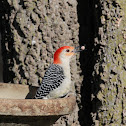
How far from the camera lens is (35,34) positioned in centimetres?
516

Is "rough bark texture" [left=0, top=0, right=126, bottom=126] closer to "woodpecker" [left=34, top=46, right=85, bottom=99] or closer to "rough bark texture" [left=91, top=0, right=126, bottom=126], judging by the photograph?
"rough bark texture" [left=91, top=0, right=126, bottom=126]

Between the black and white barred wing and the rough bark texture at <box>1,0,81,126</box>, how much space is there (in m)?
0.48

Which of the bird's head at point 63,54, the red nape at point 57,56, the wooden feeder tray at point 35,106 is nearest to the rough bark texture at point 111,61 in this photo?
the bird's head at point 63,54

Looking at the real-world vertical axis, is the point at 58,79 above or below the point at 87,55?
below

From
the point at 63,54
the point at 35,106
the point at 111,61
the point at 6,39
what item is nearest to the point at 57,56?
the point at 63,54

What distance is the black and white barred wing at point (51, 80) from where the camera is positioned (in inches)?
173

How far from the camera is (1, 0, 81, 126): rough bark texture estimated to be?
203 inches

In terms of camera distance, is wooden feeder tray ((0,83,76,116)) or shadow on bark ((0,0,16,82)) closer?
wooden feeder tray ((0,83,76,116))

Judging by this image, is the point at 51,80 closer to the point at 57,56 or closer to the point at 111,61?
the point at 57,56

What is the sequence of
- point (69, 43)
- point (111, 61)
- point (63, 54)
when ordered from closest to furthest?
point (63, 54) → point (111, 61) → point (69, 43)

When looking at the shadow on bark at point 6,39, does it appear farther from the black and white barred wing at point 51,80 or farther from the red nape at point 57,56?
the black and white barred wing at point 51,80

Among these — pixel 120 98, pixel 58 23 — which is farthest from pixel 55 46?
pixel 120 98

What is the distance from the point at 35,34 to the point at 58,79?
88cm

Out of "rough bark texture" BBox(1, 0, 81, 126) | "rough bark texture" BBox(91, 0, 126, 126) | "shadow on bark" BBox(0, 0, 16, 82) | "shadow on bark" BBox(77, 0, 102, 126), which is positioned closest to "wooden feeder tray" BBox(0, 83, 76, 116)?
"rough bark texture" BBox(91, 0, 126, 126)
